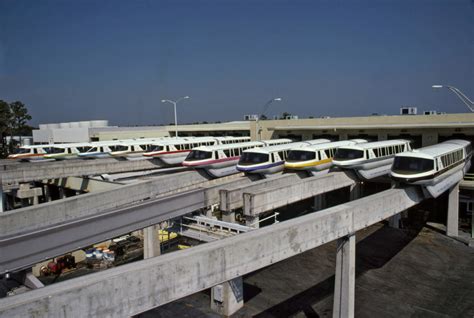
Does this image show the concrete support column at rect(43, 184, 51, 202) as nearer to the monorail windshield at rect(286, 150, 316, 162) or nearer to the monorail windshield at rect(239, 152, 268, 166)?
the monorail windshield at rect(239, 152, 268, 166)

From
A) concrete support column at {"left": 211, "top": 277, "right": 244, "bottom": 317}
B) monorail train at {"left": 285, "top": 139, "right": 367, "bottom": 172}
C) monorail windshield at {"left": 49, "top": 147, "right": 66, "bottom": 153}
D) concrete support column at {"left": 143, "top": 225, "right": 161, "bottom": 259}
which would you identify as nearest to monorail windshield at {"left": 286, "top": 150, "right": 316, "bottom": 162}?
monorail train at {"left": 285, "top": 139, "right": 367, "bottom": 172}

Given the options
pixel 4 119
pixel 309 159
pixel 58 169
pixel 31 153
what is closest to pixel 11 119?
A: pixel 4 119

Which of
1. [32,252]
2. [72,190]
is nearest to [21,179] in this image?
[72,190]

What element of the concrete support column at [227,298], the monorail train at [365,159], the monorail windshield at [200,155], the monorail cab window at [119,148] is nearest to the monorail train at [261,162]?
the monorail windshield at [200,155]

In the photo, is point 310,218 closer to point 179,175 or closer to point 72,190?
point 179,175

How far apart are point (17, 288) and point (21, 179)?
17.1 meters

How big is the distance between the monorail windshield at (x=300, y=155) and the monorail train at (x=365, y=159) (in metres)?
1.53

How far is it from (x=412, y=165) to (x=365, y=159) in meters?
5.02

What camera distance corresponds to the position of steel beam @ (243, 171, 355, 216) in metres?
17.0

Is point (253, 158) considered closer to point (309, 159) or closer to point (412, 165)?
point (309, 159)

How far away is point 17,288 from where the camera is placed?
39.4 feet

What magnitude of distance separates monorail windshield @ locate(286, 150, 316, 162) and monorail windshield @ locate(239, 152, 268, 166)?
178 centimetres

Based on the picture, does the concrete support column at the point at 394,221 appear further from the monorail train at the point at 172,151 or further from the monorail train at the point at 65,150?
the monorail train at the point at 65,150

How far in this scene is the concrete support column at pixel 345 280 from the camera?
44.1 ft
